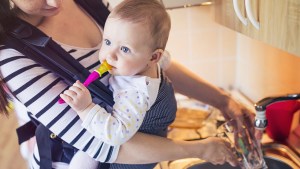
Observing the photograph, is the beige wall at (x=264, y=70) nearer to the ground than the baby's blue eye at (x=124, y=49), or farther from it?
nearer to the ground

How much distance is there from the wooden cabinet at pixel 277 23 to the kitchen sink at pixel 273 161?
0.41 meters

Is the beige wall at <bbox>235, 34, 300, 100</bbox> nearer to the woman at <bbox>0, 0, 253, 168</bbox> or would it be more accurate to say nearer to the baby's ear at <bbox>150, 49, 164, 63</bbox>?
the woman at <bbox>0, 0, 253, 168</bbox>

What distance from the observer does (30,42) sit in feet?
2.21

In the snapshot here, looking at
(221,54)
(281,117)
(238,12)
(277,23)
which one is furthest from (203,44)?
(277,23)

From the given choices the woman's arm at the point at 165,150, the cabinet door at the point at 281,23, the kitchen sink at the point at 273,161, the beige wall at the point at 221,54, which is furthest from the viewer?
the beige wall at the point at 221,54

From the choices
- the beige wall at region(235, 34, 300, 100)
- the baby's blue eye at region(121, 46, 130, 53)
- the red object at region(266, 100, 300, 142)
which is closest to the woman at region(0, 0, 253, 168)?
the baby's blue eye at region(121, 46, 130, 53)

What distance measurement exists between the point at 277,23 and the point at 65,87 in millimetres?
415

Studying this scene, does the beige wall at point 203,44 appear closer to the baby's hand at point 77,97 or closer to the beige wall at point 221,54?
the beige wall at point 221,54

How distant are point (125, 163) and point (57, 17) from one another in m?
0.35

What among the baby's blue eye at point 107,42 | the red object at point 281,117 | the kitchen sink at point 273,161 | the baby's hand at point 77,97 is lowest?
the kitchen sink at point 273,161

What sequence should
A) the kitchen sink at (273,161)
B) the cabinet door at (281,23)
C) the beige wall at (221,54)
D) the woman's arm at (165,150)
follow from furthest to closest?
the beige wall at (221,54), the kitchen sink at (273,161), the woman's arm at (165,150), the cabinet door at (281,23)

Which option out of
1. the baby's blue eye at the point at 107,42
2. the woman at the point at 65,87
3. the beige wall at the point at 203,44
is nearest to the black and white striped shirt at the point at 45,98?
the woman at the point at 65,87

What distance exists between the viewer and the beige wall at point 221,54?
1284 mm

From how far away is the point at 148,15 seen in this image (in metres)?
0.68
